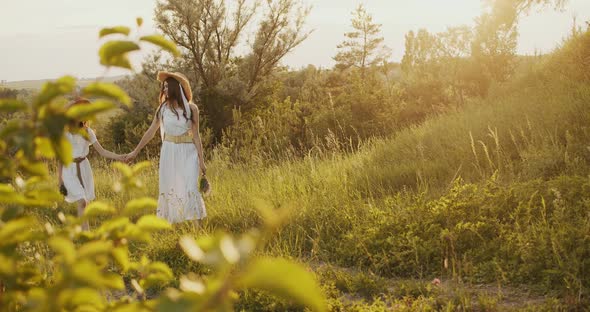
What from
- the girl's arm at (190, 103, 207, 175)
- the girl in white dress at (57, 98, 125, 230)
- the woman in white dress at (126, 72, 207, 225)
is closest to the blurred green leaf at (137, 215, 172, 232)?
the girl in white dress at (57, 98, 125, 230)

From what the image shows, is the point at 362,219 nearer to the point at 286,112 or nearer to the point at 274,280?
the point at 274,280

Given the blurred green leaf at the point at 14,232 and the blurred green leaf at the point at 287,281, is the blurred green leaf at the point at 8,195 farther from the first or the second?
the blurred green leaf at the point at 287,281

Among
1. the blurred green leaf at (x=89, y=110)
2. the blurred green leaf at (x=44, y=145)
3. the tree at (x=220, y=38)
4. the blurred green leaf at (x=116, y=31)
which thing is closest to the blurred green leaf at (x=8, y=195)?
the blurred green leaf at (x=44, y=145)

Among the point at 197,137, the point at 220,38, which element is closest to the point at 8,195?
the point at 197,137

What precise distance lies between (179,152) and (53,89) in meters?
5.66

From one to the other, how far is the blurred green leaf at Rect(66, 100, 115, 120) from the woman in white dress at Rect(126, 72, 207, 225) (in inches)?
209

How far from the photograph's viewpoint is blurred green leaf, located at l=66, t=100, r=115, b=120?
124 cm

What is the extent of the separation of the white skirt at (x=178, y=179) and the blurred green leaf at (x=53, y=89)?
5.43 metres

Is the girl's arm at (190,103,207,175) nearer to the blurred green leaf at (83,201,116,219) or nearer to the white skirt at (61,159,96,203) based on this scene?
the white skirt at (61,159,96,203)

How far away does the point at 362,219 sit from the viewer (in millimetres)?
5652

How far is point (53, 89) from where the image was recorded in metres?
1.21

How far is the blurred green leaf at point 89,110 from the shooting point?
1.24 m

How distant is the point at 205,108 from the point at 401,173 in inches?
491

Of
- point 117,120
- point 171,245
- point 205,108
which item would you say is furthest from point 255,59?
point 171,245
